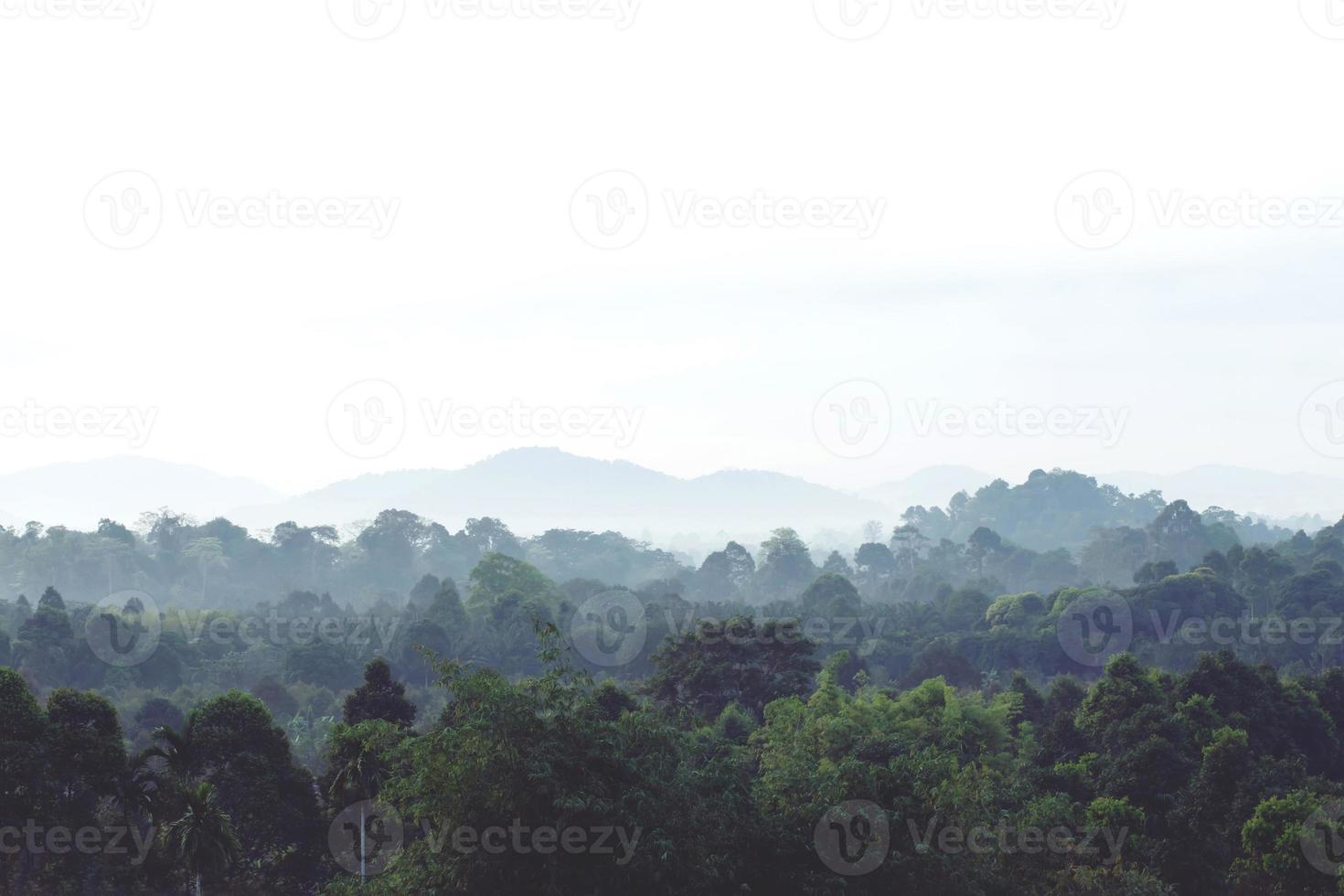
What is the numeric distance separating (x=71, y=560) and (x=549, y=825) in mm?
93254

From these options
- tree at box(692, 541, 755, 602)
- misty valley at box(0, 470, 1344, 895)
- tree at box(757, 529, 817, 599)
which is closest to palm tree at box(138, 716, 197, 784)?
misty valley at box(0, 470, 1344, 895)

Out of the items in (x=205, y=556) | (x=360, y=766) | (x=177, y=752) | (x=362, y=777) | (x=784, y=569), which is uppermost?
(x=205, y=556)

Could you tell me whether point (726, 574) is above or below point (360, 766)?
above

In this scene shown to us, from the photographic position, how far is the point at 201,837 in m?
19.8

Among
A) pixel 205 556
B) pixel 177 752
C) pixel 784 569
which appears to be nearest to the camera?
pixel 177 752

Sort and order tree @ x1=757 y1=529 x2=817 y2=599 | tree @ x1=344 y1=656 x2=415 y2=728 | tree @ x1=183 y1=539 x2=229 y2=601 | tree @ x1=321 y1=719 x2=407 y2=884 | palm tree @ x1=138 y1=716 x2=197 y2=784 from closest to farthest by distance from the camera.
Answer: tree @ x1=321 y1=719 x2=407 y2=884
palm tree @ x1=138 y1=716 x2=197 y2=784
tree @ x1=344 y1=656 x2=415 y2=728
tree @ x1=183 y1=539 x2=229 y2=601
tree @ x1=757 y1=529 x2=817 y2=599

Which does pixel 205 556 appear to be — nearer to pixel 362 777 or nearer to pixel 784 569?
pixel 784 569

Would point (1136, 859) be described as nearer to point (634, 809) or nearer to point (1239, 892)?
point (1239, 892)

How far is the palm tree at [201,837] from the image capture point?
1981cm

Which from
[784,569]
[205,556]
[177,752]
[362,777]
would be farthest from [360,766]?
[205,556]

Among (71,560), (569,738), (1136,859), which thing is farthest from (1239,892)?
(71,560)

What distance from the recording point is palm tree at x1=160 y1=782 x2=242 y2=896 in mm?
19812

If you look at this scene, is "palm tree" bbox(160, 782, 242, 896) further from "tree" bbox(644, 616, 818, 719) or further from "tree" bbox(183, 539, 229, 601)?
"tree" bbox(183, 539, 229, 601)

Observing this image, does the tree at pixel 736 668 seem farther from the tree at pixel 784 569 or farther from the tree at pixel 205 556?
the tree at pixel 205 556
